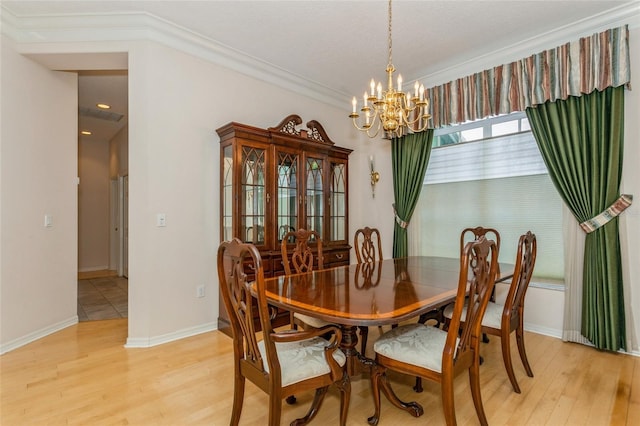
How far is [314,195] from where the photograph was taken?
3889mm

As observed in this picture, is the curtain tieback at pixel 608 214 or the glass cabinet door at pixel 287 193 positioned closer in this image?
the curtain tieback at pixel 608 214

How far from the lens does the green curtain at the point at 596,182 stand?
2652 mm

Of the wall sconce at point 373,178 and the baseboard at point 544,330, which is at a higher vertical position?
the wall sconce at point 373,178

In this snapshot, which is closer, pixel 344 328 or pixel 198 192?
pixel 344 328

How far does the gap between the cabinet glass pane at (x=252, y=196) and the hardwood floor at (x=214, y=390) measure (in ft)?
3.53

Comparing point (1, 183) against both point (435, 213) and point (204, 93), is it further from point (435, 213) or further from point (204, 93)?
point (435, 213)

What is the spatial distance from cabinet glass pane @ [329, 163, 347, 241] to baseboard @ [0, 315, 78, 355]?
2.96 metres

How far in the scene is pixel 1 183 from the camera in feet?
8.90

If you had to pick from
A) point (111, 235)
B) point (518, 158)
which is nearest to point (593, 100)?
point (518, 158)

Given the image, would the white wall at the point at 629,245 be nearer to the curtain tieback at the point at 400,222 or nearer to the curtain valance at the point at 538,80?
the curtain valance at the point at 538,80

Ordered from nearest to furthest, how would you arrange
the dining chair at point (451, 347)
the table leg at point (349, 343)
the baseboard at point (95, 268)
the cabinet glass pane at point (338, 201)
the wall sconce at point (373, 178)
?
the dining chair at point (451, 347) < the table leg at point (349, 343) < the cabinet glass pane at point (338, 201) < the wall sconce at point (373, 178) < the baseboard at point (95, 268)

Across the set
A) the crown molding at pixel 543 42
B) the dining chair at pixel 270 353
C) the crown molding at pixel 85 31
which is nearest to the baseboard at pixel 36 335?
the dining chair at pixel 270 353

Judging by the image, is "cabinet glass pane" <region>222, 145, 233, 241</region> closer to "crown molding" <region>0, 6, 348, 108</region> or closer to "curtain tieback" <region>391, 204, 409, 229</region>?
"crown molding" <region>0, 6, 348, 108</region>

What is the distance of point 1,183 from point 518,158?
4763mm
